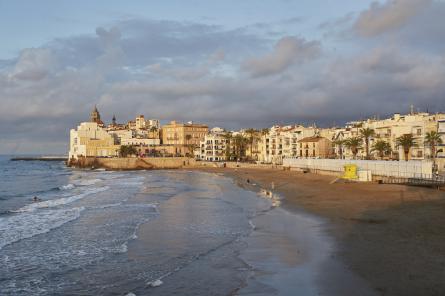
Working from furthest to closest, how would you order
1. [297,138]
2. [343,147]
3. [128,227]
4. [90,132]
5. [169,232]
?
[90,132] → [297,138] → [343,147] → [128,227] → [169,232]

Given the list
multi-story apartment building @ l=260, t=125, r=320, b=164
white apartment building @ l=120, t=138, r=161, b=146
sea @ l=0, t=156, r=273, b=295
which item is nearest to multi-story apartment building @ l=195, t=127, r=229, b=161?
multi-story apartment building @ l=260, t=125, r=320, b=164

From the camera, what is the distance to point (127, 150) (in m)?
144

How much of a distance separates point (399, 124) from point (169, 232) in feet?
210

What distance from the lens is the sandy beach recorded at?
38.9 ft

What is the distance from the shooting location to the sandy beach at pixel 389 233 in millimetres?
11844

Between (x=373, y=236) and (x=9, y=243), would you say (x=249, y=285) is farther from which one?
(x=9, y=243)

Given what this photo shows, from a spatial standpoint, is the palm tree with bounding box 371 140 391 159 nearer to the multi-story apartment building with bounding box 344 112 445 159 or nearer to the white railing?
the multi-story apartment building with bounding box 344 112 445 159

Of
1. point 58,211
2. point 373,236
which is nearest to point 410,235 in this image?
point 373,236

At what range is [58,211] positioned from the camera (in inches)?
1227

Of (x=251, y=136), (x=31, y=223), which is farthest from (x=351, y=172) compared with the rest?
(x=251, y=136)

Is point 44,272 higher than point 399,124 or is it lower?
lower

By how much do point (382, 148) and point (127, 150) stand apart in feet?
288

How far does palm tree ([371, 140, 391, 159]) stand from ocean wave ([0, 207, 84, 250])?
53460mm

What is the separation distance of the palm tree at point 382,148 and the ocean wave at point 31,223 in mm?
53460
